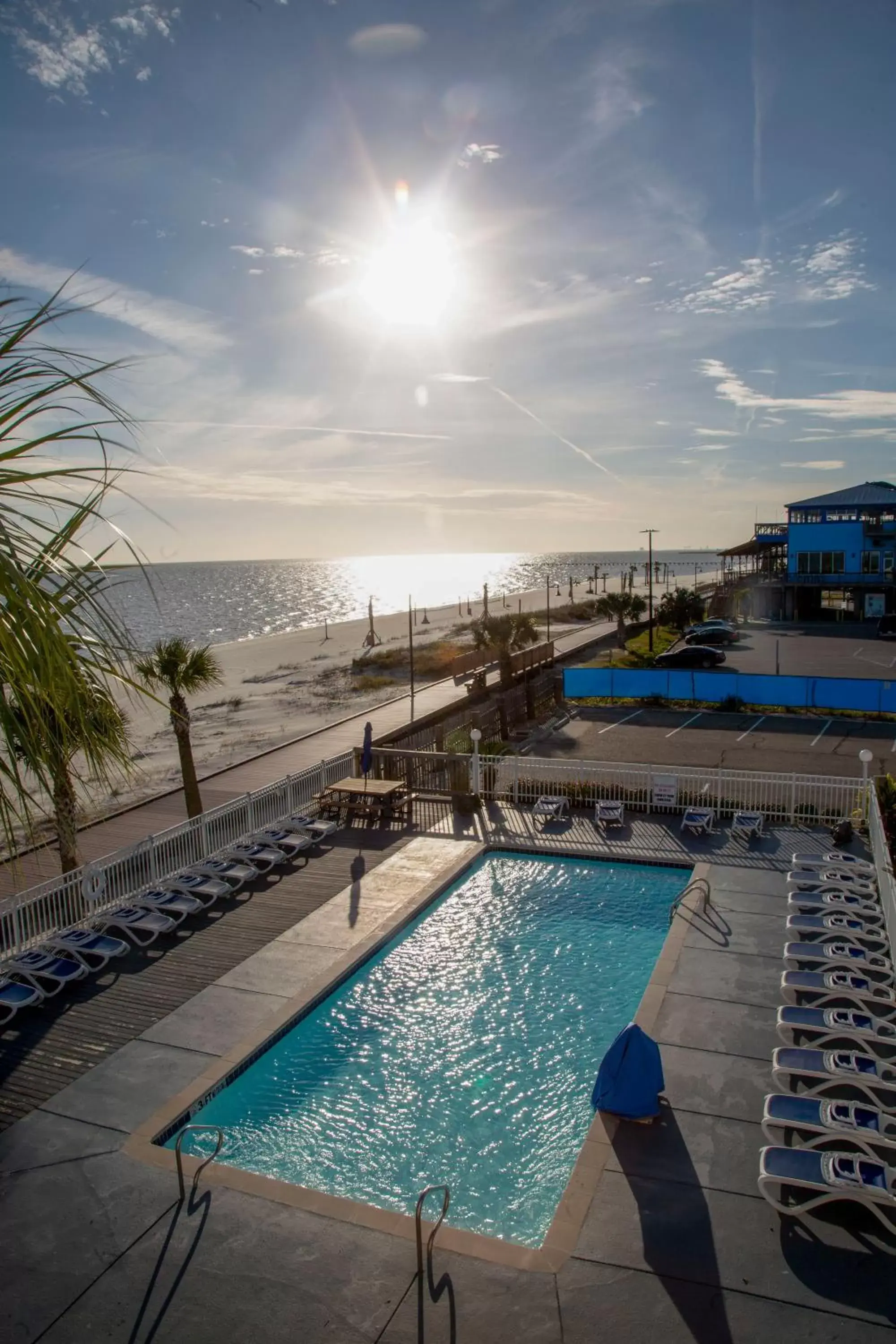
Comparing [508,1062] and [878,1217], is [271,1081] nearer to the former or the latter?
[508,1062]

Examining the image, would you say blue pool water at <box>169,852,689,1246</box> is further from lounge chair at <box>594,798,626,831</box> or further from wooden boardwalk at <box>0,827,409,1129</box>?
lounge chair at <box>594,798,626,831</box>

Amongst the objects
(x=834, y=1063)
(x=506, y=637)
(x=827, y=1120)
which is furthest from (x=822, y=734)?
(x=827, y=1120)

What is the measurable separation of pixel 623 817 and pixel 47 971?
11185 mm

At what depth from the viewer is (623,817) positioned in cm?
1786

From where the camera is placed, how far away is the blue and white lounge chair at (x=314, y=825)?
16953 mm

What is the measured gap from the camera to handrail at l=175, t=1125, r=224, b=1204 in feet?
23.5

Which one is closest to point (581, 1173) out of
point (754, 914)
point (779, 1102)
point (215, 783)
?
point (779, 1102)

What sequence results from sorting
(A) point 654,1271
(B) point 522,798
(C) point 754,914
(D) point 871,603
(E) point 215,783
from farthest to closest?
(D) point 871,603
(E) point 215,783
(B) point 522,798
(C) point 754,914
(A) point 654,1271

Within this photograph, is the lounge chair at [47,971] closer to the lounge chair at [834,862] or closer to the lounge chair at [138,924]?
the lounge chair at [138,924]

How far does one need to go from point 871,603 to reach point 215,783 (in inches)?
2089

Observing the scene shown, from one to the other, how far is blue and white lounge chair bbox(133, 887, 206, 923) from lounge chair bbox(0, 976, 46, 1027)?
97.6 inches

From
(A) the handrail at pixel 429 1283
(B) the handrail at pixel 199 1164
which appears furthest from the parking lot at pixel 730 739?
(A) the handrail at pixel 429 1283

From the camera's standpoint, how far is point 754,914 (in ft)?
42.0

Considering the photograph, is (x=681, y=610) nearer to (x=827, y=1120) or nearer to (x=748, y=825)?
(x=748, y=825)
